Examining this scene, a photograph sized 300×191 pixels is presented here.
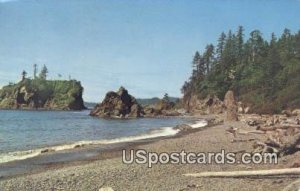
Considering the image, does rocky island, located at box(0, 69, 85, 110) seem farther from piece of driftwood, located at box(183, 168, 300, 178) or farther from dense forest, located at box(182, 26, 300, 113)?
piece of driftwood, located at box(183, 168, 300, 178)

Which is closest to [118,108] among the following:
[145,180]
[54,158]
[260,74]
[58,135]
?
[260,74]

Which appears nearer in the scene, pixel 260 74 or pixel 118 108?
pixel 260 74

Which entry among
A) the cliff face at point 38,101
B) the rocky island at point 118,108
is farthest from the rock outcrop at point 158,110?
the cliff face at point 38,101

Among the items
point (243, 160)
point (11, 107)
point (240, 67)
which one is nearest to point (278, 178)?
point (243, 160)

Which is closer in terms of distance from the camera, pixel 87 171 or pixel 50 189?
pixel 50 189

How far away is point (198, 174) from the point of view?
300 inches

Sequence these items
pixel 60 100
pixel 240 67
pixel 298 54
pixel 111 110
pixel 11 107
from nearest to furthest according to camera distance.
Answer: pixel 240 67 < pixel 298 54 < pixel 111 110 < pixel 60 100 < pixel 11 107

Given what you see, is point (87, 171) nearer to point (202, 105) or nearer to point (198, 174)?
point (198, 174)

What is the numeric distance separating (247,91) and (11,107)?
125 ft

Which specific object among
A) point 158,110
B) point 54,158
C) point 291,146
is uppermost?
point 158,110

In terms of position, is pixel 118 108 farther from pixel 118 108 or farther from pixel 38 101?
pixel 38 101

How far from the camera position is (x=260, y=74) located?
34.4 meters

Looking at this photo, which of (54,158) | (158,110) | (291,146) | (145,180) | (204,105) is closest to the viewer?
(145,180)

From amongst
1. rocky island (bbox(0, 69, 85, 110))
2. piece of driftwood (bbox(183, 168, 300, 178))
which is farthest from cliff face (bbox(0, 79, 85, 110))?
piece of driftwood (bbox(183, 168, 300, 178))
